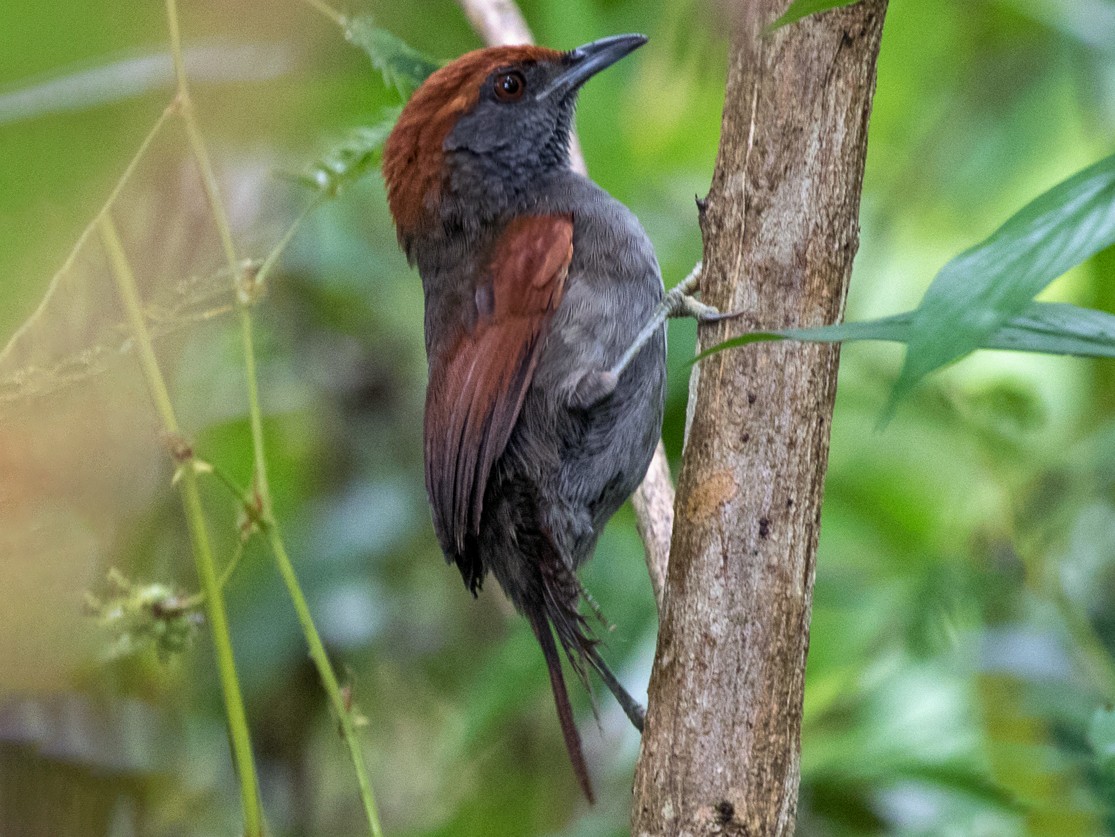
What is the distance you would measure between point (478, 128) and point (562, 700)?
5.22ft

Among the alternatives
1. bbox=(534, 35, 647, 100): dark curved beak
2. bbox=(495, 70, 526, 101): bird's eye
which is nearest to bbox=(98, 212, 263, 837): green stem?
bbox=(495, 70, 526, 101): bird's eye

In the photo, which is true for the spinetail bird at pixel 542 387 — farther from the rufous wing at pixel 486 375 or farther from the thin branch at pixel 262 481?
the thin branch at pixel 262 481

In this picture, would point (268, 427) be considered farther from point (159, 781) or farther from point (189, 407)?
point (159, 781)

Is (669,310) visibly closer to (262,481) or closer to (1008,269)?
(262,481)

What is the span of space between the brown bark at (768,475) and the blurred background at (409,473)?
0.52 metres

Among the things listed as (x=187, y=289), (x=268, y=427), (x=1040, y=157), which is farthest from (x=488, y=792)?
(x=1040, y=157)

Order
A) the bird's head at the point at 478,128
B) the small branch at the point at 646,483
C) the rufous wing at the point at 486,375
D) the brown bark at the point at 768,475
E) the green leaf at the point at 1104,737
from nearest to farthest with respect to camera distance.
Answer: the green leaf at the point at 1104,737
the brown bark at the point at 768,475
the small branch at the point at 646,483
the rufous wing at the point at 486,375
the bird's head at the point at 478,128

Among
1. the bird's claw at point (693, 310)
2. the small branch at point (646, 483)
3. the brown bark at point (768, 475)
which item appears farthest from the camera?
the small branch at point (646, 483)

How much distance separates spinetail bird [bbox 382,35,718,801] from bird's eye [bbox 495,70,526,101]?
88 millimetres

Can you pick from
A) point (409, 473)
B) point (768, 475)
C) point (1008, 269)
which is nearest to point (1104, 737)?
point (768, 475)

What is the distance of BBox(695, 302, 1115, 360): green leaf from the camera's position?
113 cm

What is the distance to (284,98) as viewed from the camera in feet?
10.4

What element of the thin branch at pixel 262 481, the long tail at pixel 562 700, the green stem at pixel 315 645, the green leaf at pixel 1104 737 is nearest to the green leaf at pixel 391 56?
the thin branch at pixel 262 481

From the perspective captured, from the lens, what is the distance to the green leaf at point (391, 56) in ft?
8.95
